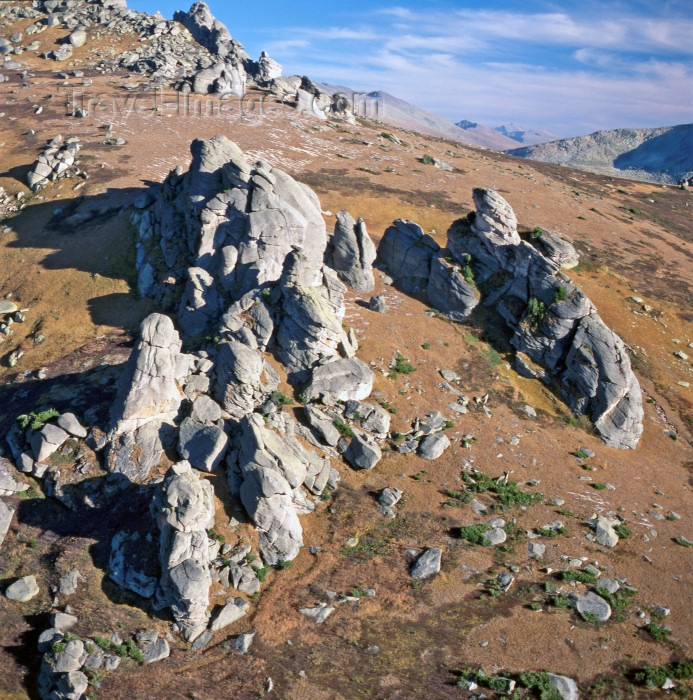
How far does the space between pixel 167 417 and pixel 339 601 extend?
13257 millimetres

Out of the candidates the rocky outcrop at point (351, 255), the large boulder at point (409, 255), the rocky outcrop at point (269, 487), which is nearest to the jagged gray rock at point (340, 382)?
the rocky outcrop at point (269, 487)

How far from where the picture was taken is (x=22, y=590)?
20875mm

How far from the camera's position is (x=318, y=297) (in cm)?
3034

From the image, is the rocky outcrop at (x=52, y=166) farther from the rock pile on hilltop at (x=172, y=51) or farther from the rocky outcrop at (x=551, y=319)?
the rocky outcrop at (x=551, y=319)

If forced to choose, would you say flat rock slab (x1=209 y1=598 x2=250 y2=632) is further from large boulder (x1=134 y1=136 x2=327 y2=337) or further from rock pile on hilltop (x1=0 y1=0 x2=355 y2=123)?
rock pile on hilltop (x1=0 y1=0 x2=355 y2=123)

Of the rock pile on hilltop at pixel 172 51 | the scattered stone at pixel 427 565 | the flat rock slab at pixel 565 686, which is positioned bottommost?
the flat rock slab at pixel 565 686

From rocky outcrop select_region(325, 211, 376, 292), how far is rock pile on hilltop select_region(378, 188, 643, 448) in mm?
3910

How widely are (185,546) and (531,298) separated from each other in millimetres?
29793

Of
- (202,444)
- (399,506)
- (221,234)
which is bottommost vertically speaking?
(399,506)

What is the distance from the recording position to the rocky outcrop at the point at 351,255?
39094mm

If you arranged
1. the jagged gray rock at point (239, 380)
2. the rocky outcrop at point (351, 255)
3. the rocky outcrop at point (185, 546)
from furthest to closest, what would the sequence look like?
the rocky outcrop at point (351, 255) → the jagged gray rock at point (239, 380) → the rocky outcrop at point (185, 546)

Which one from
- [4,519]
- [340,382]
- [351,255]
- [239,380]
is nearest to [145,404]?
[239,380]

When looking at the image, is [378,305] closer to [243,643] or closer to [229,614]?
[229,614]

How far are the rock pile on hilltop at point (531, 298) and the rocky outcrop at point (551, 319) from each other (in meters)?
Answer: 0.07
